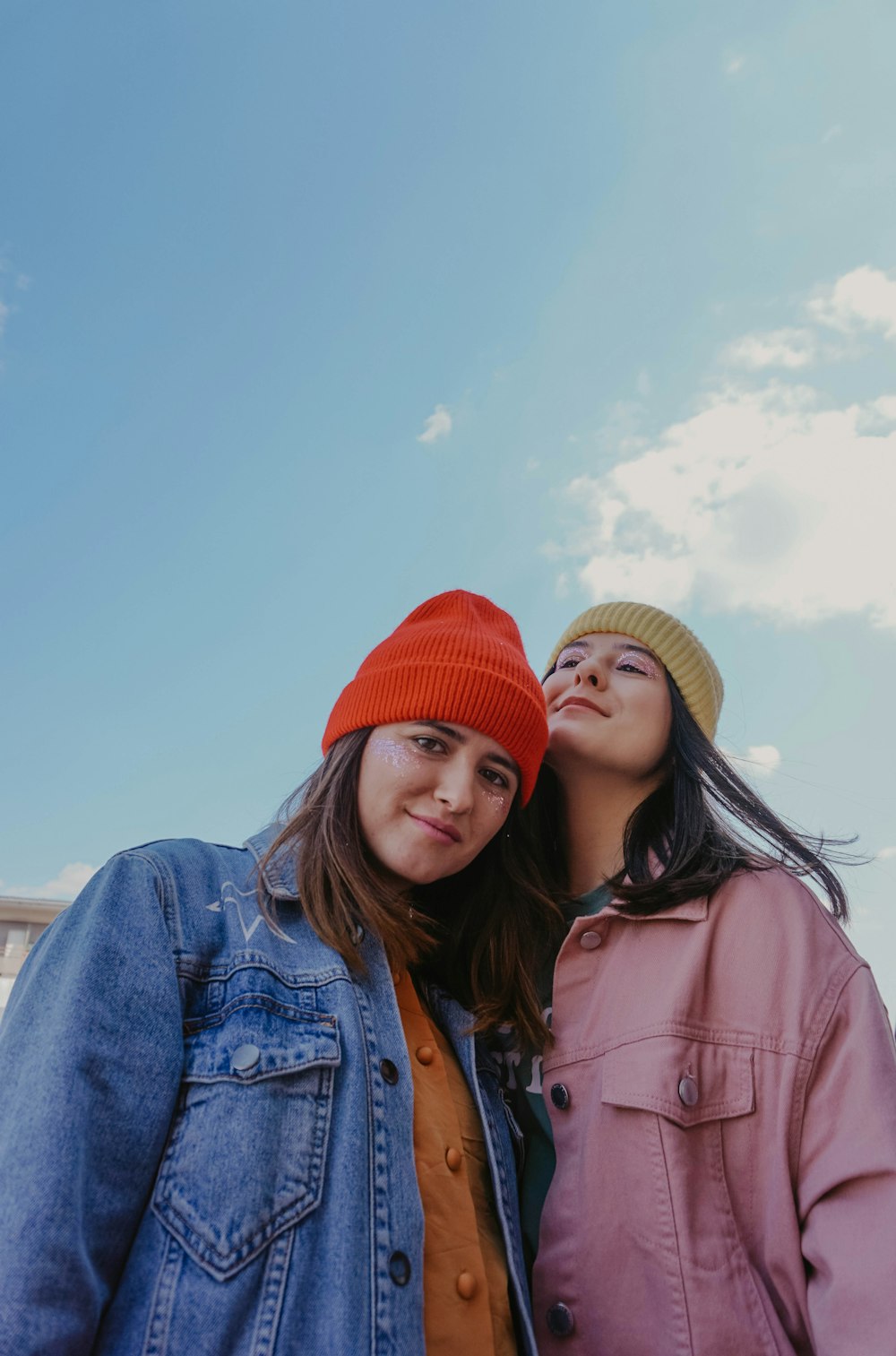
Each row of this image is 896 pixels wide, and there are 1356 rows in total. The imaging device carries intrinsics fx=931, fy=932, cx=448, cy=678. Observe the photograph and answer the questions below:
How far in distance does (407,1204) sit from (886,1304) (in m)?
1.00

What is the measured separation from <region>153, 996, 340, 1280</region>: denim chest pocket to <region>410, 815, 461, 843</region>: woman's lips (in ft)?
1.92

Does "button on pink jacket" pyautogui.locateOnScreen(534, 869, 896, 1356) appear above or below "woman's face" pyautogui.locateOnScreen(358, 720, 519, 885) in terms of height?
below

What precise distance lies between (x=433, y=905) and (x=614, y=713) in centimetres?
87

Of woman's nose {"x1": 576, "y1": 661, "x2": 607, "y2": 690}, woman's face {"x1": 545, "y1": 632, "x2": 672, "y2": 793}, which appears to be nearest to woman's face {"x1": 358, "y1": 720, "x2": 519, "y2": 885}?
woman's face {"x1": 545, "y1": 632, "x2": 672, "y2": 793}

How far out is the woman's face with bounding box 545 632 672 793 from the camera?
3.04 m

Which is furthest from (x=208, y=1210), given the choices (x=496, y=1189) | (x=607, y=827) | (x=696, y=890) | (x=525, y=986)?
(x=607, y=827)

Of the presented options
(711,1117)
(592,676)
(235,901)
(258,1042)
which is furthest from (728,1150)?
(592,676)

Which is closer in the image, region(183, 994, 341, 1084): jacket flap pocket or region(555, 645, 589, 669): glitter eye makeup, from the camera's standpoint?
region(183, 994, 341, 1084): jacket flap pocket

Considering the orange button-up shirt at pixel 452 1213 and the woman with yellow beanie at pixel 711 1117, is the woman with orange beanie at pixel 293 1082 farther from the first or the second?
the woman with yellow beanie at pixel 711 1117

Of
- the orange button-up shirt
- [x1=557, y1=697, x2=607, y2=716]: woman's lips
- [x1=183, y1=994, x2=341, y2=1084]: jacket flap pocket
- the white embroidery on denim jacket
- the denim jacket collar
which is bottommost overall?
the orange button-up shirt

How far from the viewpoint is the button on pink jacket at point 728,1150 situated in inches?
78.4

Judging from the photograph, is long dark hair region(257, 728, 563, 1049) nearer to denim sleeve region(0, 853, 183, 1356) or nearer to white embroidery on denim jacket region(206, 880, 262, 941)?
white embroidery on denim jacket region(206, 880, 262, 941)

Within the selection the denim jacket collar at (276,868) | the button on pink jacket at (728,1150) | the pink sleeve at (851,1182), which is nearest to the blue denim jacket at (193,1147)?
the denim jacket collar at (276,868)

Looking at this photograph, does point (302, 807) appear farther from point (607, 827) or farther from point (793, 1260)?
point (793, 1260)
